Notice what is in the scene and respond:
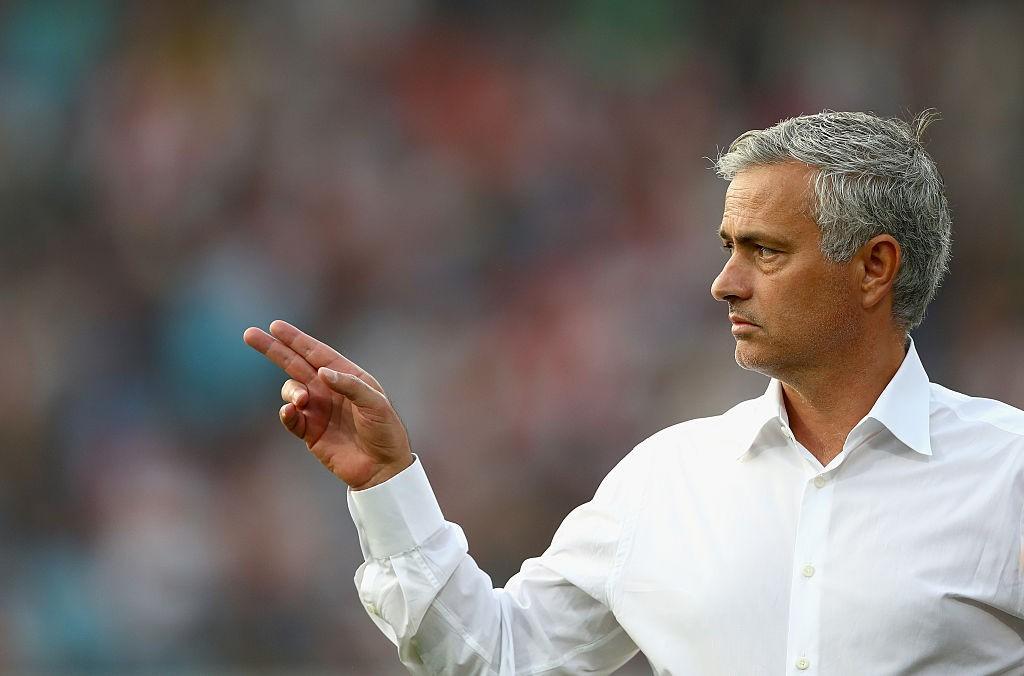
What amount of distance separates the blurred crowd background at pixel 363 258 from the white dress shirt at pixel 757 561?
109 inches

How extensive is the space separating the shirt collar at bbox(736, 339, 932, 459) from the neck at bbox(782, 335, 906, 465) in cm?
3

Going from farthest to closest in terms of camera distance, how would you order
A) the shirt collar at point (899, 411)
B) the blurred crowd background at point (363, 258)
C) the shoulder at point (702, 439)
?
the blurred crowd background at point (363, 258), the shoulder at point (702, 439), the shirt collar at point (899, 411)

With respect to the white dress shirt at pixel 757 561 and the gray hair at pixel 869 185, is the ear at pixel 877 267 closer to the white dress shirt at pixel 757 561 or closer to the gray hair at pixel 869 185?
the gray hair at pixel 869 185

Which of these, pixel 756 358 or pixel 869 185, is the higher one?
pixel 869 185

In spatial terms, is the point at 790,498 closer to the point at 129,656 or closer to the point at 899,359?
the point at 899,359

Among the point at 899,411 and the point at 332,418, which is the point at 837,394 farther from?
the point at 332,418

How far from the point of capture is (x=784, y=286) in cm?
201

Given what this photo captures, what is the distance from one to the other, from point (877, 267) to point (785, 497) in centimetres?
38

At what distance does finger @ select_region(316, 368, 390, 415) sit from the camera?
185cm

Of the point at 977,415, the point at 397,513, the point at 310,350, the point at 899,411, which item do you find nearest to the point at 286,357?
the point at 310,350

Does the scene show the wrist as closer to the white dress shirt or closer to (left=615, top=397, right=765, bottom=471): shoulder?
the white dress shirt

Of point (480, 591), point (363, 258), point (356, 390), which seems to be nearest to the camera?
point (356, 390)

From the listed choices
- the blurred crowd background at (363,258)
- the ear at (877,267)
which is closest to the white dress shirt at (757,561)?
the ear at (877,267)

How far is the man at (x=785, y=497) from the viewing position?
1842 millimetres
